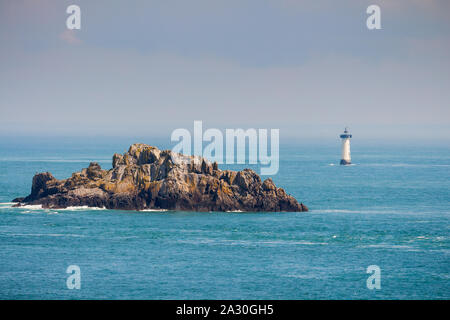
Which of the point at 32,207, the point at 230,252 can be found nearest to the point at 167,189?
the point at 32,207

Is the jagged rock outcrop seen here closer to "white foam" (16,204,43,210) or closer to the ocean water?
"white foam" (16,204,43,210)

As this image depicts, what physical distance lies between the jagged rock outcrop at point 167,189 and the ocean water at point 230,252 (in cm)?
275

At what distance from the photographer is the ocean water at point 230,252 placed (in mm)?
66062

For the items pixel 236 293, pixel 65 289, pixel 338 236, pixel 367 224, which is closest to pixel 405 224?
pixel 367 224

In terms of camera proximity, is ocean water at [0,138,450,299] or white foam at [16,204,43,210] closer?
ocean water at [0,138,450,299]

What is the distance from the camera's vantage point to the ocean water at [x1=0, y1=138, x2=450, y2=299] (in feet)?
217

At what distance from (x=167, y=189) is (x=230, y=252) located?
2804cm

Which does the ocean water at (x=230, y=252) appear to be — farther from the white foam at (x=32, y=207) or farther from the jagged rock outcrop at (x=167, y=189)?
the jagged rock outcrop at (x=167, y=189)

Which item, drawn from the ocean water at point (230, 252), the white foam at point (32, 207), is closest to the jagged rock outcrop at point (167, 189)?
the white foam at point (32, 207)

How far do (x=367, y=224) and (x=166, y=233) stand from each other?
2869 cm

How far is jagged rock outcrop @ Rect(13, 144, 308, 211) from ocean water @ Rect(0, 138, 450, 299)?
108 inches

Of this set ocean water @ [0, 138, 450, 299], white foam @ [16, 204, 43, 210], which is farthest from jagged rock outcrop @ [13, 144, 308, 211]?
ocean water @ [0, 138, 450, 299]

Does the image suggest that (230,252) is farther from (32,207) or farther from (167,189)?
(32,207)

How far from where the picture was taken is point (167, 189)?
107 meters
